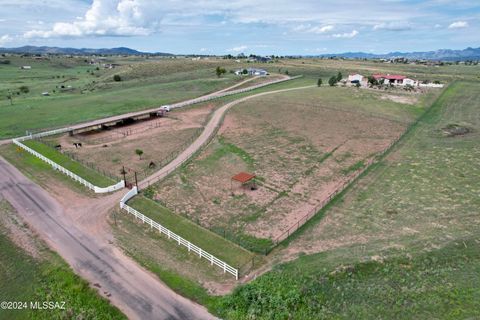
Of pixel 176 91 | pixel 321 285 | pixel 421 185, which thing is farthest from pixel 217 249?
pixel 176 91

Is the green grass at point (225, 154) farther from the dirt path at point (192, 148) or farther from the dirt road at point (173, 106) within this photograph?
the dirt road at point (173, 106)

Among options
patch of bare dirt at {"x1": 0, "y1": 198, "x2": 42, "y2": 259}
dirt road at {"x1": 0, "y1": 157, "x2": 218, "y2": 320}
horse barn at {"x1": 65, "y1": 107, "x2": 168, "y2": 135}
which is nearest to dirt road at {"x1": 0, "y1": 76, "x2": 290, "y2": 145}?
horse barn at {"x1": 65, "y1": 107, "x2": 168, "y2": 135}

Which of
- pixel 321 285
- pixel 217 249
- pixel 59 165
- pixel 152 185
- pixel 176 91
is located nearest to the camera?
pixel 321 285

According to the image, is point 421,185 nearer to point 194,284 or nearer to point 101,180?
point 194,284

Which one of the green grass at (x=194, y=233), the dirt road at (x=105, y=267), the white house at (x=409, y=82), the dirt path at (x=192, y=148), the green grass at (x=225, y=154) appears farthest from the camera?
the white house at (x=409, y=82)

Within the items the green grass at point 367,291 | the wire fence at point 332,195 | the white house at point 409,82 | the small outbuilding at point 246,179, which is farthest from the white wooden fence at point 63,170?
the white house at point 409,82
